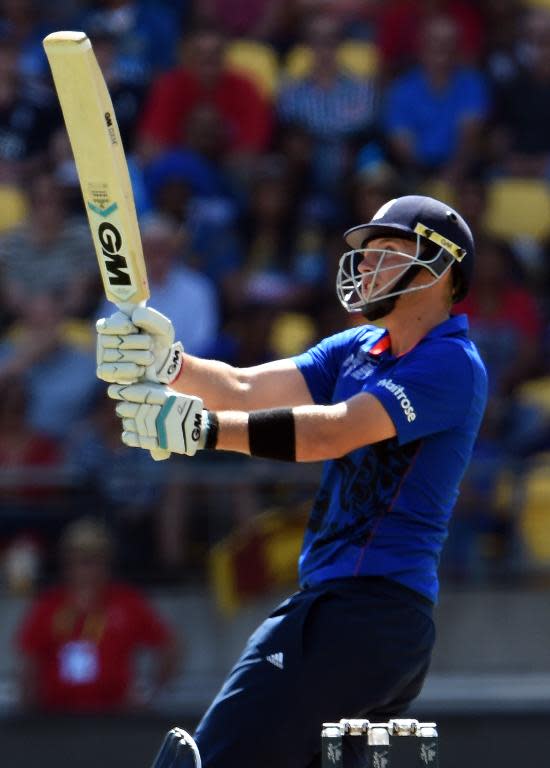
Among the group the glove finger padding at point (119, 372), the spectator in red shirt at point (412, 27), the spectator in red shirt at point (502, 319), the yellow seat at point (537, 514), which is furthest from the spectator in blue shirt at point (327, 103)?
the glove finger padding at point (119, 372)

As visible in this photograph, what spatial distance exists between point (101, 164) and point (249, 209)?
417 centimetres

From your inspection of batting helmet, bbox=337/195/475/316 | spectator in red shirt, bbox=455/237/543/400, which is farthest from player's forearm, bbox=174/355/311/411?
spectator in red shirt, bbox=455/237/543/400

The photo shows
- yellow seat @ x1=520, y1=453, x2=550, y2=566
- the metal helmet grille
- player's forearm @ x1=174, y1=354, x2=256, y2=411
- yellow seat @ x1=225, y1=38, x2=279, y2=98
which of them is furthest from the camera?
yellow seat @ x1=225, y1=38, x2=279, y2=98

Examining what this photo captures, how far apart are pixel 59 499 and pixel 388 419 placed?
3236mm

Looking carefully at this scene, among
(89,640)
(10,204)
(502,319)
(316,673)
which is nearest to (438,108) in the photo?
(502,319)

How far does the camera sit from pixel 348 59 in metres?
8.60

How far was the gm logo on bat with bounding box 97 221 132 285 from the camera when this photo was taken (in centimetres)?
373

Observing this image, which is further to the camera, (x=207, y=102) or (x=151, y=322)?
(x=207, y=102)

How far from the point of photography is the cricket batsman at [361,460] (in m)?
3.56

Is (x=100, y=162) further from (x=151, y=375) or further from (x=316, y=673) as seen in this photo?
(x=316, y=673)

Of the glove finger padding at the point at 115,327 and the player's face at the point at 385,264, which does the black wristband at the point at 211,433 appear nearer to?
the glove finger padding at the point at 115,327

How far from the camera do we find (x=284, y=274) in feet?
25.1

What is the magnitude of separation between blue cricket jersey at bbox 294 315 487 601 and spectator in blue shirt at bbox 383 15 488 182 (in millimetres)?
4488

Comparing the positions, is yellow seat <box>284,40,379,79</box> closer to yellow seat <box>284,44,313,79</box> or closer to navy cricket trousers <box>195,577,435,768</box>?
yellow seat <box>284,44,313,79</box>
